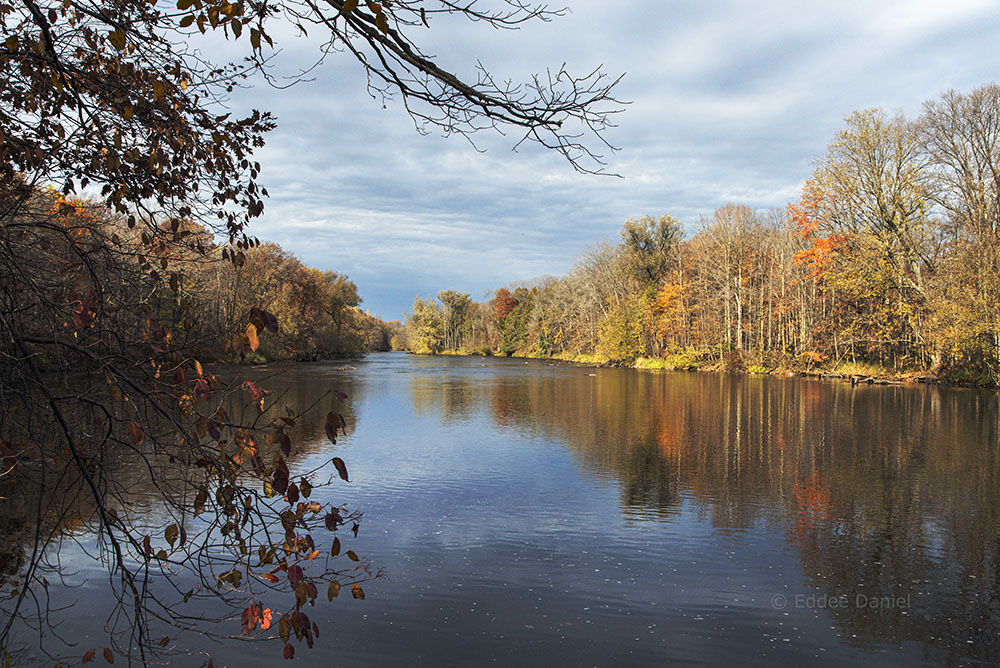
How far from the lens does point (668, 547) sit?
6.56 metres

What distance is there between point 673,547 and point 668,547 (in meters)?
0.05

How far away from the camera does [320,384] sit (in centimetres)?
2630

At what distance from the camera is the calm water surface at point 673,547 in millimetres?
4664

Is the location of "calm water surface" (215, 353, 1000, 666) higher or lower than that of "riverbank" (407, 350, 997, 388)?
lower

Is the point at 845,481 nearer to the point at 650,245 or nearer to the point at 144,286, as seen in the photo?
the point at 144,286

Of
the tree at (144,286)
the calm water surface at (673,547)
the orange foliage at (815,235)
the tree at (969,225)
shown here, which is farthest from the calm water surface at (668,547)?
the orange foliage at (815,235)

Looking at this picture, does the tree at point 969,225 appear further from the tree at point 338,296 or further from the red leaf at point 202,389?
the tree at point 338,296

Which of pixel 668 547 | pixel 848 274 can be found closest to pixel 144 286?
pixel 668 547

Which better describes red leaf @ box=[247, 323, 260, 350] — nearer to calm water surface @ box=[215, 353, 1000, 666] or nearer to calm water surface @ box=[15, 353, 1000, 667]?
calm water surface @ box=[215, 353, 1000, 666]

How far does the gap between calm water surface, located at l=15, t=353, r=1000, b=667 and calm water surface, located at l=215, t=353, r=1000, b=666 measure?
0.02 meters

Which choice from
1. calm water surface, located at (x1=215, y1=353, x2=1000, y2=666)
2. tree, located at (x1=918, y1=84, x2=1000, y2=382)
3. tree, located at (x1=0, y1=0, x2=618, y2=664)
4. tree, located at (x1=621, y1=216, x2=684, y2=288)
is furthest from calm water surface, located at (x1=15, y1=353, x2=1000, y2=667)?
tree, located at (x1=621, y1=216, x2=684, y2=288)

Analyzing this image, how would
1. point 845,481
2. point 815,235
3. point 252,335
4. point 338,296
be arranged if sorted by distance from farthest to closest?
point 338,296
point 815,235
point 845,481
point 252,335

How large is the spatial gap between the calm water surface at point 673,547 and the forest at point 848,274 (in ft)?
44.9

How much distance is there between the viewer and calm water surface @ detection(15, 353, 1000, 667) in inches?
182
